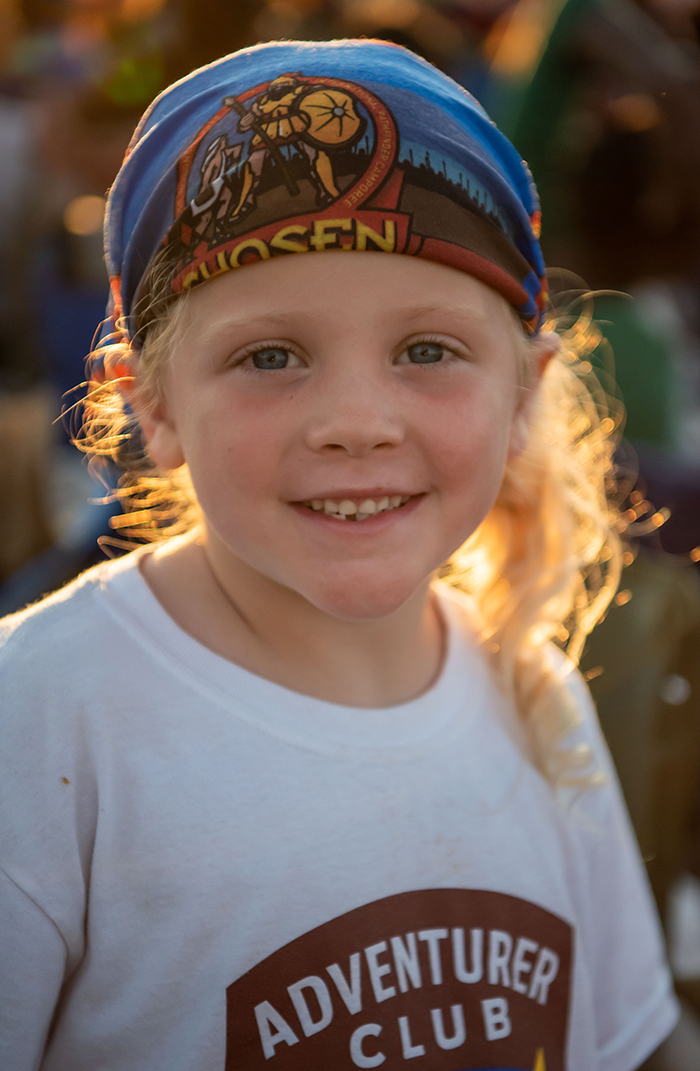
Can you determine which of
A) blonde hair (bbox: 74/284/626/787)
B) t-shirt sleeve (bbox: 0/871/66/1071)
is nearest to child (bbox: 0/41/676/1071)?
t-shirt sleeve (bbox: 0/871/66/1071)

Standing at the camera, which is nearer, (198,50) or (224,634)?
(224,634)

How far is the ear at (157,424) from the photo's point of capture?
0.89 m

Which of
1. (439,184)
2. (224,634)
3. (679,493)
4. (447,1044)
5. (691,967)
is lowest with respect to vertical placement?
(691,967)

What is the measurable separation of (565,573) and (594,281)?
159 centimetres

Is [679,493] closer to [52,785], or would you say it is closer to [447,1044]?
[447,1044]

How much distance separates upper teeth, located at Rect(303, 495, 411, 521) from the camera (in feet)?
2.66

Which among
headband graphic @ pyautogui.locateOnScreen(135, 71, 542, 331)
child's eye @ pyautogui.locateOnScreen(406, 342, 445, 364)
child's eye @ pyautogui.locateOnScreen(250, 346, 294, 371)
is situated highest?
headband graphic @ pyautogui.locateOnScreen(135, 71, 542, 331)

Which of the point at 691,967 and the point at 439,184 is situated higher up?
the point at 439,184

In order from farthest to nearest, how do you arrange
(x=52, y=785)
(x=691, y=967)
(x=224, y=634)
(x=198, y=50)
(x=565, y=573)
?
(x=198, y=50) → (x=691, y=967) → (x=565, y=573) → (x=224, y=634) → (x=52, y=785)

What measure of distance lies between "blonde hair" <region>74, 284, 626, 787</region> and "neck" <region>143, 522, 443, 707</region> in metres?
0.16

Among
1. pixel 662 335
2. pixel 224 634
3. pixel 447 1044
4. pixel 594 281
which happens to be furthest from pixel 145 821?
pixel 594 281

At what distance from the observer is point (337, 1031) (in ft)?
2.68

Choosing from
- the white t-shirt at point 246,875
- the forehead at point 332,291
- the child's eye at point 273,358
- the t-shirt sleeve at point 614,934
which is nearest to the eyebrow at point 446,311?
the forehead at point 332,291

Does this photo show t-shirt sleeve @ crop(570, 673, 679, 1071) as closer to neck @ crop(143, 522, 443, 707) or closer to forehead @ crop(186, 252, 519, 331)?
neck @ crop(143, 522, 443, 707)
